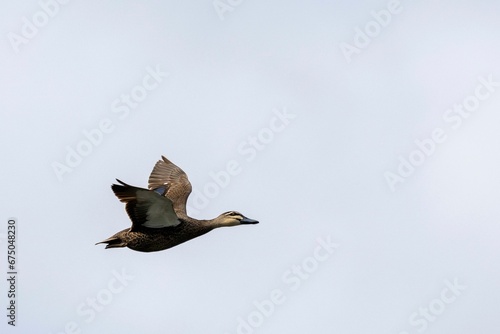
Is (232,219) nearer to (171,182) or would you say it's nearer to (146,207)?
(146,207)

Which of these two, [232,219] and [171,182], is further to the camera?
[171,182]

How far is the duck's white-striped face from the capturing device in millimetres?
38375

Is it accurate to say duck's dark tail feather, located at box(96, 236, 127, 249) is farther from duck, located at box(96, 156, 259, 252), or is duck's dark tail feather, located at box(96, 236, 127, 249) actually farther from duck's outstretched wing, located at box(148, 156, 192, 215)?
duck's outstretched wing, located at box(148, 156, 192, 215)

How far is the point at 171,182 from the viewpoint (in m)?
42.0

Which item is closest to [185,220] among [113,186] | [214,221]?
[214,221]

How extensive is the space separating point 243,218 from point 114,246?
436 centimetres

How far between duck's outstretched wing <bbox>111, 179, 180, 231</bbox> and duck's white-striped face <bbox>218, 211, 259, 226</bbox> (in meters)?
1.82

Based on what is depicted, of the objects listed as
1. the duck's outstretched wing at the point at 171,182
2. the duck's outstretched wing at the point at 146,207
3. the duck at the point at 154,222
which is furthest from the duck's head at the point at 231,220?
the duck's outstretched wing at the point at 171,182

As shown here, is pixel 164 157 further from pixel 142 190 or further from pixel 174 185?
pixel 142 190

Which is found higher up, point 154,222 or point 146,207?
point 146,207

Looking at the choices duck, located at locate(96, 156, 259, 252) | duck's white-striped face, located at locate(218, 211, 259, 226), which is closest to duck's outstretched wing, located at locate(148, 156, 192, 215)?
duck, located at locate(96, 156, 259, 252)

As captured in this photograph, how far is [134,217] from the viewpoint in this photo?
36156mm

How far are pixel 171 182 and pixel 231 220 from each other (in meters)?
4.17

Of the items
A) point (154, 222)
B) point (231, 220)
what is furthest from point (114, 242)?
point (231, 220)
